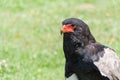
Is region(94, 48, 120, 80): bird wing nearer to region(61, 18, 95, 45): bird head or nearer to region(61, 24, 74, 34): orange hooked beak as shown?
region(61, 18, 95, 45): bird head

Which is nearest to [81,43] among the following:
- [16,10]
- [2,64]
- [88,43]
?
[88,43]

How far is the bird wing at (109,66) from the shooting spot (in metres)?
8.12

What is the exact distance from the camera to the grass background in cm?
1143

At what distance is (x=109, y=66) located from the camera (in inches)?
322

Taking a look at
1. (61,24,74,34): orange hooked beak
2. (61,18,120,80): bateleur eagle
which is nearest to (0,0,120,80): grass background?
(61,18,120,80): bateleur eagle

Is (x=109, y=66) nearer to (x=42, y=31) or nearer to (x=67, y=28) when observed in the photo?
(x=67, y=28)

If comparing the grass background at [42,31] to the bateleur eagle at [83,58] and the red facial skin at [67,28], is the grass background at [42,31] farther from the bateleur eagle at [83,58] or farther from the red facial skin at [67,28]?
the red facial skin at [67,28]

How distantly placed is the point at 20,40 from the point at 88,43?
18.6 ft

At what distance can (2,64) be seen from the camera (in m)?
11.1

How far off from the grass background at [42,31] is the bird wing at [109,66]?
2680 millimetres

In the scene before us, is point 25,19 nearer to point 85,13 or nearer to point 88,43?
point 85,13

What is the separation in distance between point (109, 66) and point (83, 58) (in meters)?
0.39

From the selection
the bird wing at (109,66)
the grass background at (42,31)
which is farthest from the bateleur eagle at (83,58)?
the grass background at (42,31)

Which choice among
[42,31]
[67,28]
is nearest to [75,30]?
[67,28]
